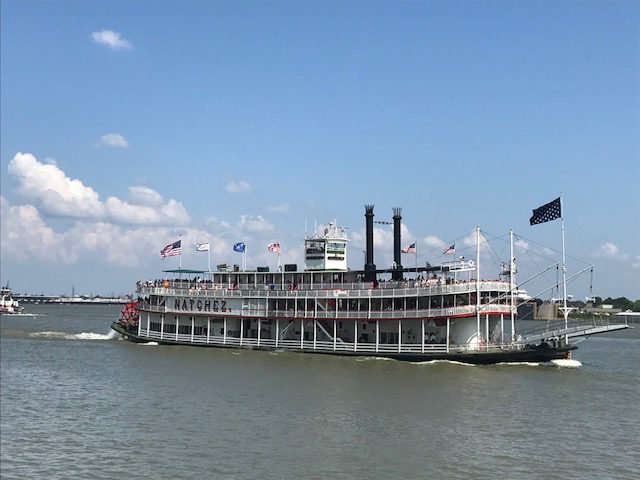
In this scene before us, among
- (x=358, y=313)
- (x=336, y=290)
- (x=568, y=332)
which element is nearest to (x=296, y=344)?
(x=336, y=290)

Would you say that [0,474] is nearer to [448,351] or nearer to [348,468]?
[348,468]

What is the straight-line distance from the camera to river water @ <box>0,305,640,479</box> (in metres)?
23.1

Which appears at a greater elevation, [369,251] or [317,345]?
[369,251]

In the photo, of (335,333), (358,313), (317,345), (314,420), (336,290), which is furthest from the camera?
(317,345)

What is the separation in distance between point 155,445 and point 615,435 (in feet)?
59.6

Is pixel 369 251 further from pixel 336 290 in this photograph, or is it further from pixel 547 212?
pixel 547 212

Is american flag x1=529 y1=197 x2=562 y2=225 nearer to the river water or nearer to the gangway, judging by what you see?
the gangway

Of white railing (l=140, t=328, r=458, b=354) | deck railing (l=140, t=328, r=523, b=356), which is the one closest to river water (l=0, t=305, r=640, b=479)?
deck railing (l=140, t=328, r=523, b=356)

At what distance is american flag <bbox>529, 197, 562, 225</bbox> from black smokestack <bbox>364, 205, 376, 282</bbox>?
44.5ft

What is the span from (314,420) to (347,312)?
22.6 metres

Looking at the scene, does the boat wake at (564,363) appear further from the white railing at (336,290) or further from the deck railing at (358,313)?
the white railing at (336,290)

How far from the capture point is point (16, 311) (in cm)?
15900

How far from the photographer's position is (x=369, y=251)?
58375 millimetres

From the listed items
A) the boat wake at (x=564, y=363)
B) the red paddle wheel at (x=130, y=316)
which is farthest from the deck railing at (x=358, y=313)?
the red paddle wheel at (x=130, y=316)
